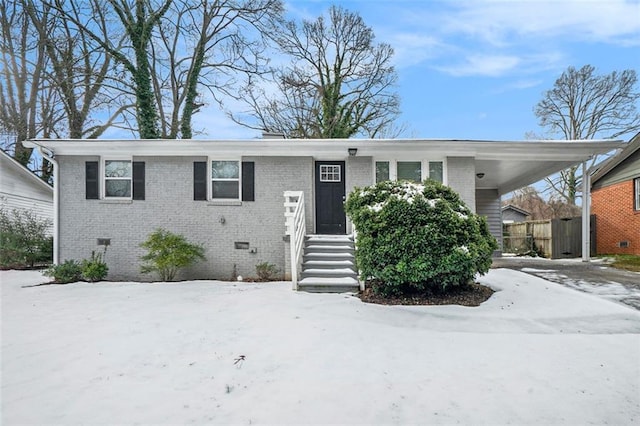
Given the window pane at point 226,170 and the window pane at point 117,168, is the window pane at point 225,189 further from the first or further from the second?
the window pane at point 117,168

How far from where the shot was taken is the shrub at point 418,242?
17.9 feet

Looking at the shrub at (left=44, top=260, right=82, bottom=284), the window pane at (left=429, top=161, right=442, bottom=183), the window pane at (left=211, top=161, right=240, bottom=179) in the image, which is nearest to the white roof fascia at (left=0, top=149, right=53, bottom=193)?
the shrub at (left=44, top=260, right=82, bottom=284)

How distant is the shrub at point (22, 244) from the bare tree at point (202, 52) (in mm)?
7842

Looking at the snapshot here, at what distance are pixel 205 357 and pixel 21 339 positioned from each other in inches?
96.6

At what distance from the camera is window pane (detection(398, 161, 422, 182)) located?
8.45m

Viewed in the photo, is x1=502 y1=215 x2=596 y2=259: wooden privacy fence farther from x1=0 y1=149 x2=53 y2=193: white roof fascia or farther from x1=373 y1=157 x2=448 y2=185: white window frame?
x1=0 y1=149 x2=53 y2=193: white roof fascia

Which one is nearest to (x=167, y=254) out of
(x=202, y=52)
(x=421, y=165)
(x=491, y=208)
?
(x=421, y=165)

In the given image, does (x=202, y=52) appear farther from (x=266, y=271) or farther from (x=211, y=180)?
(x=266, y=271)

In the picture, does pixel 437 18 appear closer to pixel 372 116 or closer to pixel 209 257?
pixel 209 257

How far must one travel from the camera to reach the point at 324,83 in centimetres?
Result: 2005

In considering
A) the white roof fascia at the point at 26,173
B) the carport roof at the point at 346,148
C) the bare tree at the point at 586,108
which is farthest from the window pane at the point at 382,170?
the bare tree at the point at 586,108

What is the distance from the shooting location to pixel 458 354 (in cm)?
352

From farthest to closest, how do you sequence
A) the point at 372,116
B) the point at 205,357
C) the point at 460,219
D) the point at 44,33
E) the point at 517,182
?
the point at 372,116, the point at 44,33, the point at 517,182, the point at 460,219, the point at 205,357

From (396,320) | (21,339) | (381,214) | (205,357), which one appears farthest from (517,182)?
(21,339)
